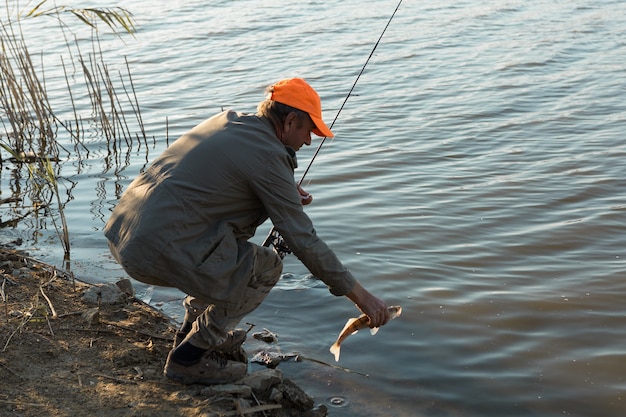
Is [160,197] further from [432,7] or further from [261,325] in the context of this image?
[432,7]

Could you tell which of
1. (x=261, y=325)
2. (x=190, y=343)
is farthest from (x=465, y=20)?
(x=190, y=343)

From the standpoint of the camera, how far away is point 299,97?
3234mm

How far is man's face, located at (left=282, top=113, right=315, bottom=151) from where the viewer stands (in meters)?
3.28

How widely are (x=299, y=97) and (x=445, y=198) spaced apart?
3557 mm

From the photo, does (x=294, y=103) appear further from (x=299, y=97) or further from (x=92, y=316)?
(x=92, y=316)

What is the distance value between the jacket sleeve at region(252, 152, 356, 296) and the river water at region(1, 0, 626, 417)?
3.04 ft

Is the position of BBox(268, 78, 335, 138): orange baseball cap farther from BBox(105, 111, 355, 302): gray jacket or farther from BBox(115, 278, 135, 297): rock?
BBox(115, 278, 135, 297): rock

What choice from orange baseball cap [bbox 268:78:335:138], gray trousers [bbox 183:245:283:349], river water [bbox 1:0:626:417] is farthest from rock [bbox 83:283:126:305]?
orange baseball cap [bbox 268:78:335:138]

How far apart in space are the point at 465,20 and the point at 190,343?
11232 mm

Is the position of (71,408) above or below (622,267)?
above

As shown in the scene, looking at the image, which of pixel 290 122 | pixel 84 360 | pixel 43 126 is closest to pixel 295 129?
pixel 290 122

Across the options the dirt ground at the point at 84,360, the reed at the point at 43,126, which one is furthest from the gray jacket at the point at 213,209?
the reed at the point at 43,126

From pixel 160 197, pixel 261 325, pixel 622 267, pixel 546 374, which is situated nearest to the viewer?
pixel 160 197

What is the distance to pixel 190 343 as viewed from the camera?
3.56m
